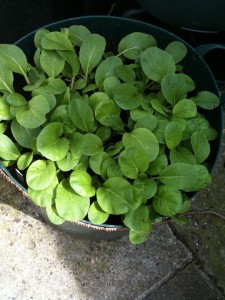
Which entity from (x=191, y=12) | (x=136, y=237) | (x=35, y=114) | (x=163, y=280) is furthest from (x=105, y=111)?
(x=163, y=280)

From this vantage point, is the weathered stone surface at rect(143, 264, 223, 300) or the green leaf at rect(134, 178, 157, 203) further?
the weathered stone surface at rect(143, 264, 223, 300)

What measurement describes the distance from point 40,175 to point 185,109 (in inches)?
13.6

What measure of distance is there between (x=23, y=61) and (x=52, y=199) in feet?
1.07

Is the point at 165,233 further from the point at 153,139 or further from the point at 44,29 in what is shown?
the point at 44,29

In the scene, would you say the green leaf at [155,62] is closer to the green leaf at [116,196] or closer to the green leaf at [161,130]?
the green leaf at [161,130]

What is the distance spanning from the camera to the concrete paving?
1215 mm

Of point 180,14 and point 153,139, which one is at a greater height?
point 180,14

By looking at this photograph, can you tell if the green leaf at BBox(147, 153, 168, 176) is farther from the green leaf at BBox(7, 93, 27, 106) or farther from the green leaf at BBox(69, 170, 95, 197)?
the green leaf at BBox(7, 93, 27, 106)

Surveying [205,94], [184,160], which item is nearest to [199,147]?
[184,160]

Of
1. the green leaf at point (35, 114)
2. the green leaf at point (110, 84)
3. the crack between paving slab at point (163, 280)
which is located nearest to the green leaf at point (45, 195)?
the green leaf at point (35, 114)

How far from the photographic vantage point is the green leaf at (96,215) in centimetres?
91

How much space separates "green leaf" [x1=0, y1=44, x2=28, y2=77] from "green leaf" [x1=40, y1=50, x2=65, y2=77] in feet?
0.15

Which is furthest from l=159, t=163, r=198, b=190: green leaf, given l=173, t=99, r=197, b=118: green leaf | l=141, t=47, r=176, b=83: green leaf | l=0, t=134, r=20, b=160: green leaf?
l=0, t=134, r=20, b=160: green leaf

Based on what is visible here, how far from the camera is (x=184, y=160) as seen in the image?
95 centimetres
